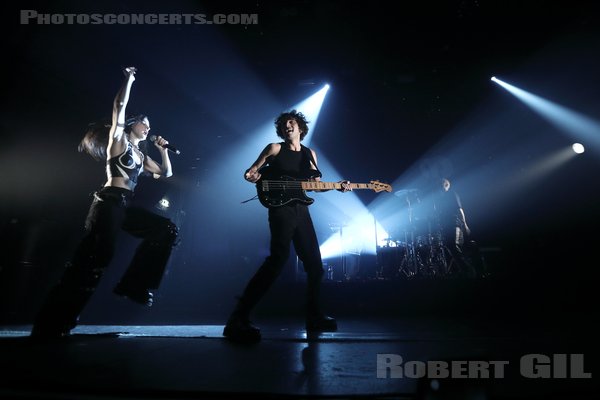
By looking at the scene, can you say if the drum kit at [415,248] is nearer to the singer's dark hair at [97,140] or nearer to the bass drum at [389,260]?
the bass drum at [389,260]

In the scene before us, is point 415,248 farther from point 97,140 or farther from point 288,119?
point 97,140

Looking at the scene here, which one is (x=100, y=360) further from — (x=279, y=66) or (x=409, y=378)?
(x=279, y=66)

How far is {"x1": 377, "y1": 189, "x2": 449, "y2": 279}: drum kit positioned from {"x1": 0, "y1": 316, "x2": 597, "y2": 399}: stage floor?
4.67 m

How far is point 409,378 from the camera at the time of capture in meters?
1.10

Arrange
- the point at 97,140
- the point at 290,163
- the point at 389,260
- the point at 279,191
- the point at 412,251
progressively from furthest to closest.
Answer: the point at 389,260, the point at 412,251, the point at 97,140, the point at 290,163, the point at 279,191

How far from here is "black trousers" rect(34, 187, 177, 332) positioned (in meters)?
2.44

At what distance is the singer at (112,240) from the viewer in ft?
8.04

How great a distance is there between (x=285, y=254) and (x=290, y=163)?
36.3 inches

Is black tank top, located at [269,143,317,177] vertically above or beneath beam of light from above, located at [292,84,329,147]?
beneath

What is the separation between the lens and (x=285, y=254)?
261 centimetres

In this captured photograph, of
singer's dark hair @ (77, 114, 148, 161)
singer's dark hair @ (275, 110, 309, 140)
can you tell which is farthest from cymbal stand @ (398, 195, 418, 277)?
singer's dark hair @ (77, 114, 148, 161)

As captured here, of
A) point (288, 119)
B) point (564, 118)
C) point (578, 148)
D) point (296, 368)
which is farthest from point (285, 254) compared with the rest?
point (578, 148)

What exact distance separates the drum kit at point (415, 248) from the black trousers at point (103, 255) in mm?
5445

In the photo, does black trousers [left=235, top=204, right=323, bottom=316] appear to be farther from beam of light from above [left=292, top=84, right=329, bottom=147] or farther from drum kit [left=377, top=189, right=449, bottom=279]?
beam of light from above [left=292, top=84, right=329, bottom=147]
